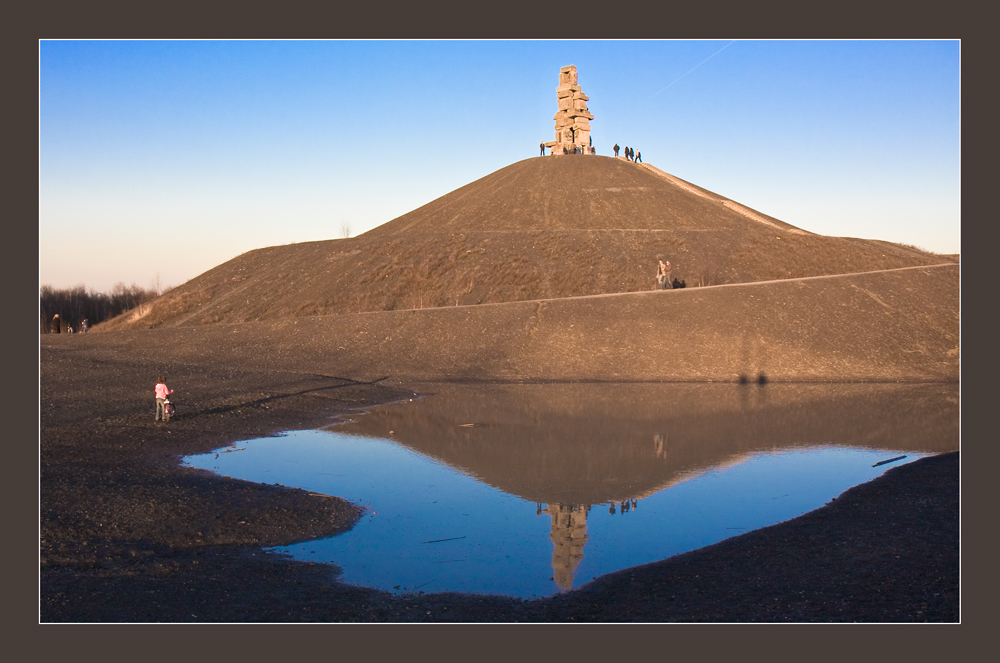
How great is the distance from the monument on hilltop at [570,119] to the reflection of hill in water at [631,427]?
57819 millimetres

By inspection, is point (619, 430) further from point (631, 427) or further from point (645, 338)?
point (645, 338)

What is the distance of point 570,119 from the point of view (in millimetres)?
92438

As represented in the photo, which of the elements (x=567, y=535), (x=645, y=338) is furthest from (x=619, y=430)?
(x=645, y=338)

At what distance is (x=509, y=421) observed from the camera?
27.6 metres

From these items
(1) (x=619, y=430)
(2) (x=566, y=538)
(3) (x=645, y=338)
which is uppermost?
(3) (x=645, y=338)

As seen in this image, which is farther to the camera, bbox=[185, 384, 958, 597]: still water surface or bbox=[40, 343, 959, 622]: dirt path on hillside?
bbox=[185, 384, 958, 597]: still water surface

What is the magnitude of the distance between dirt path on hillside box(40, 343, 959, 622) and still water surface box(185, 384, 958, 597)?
78 cm

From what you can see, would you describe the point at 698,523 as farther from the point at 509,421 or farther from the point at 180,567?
the point at 509,421

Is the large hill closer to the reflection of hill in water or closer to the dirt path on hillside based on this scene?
the reflection of hill in water

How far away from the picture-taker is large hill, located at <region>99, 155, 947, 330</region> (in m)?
59.3

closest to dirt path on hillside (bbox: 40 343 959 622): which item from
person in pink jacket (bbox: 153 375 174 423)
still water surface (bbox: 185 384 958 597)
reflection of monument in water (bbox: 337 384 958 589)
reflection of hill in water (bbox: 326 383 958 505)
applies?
still water surface (bbox: 185 384 958 597)

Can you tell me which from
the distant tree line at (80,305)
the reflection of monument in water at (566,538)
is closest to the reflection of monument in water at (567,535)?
the reflection of monument in water at (566,538)

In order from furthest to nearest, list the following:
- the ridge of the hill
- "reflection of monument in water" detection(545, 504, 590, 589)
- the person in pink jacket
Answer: the ridge of the hill
the person in pink jacket
"reflection of monument in water" detection(545, 504, 590, 589)

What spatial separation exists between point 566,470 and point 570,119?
7757 centimetres
